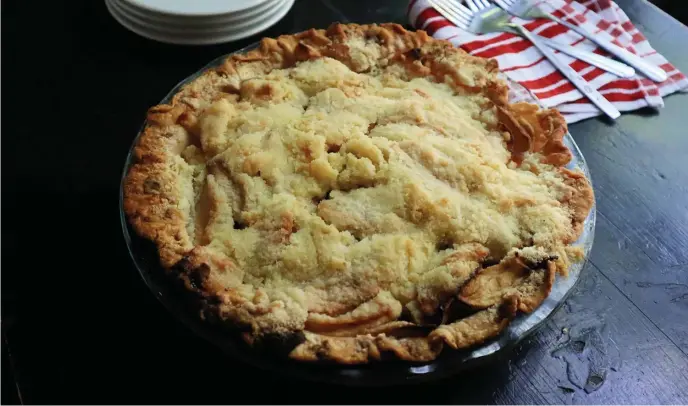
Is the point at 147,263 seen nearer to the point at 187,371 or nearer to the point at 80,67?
the point at 187,371

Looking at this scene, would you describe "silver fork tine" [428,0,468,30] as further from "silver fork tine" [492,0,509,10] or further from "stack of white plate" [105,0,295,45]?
"stack of white plate" [105,0,295,45]

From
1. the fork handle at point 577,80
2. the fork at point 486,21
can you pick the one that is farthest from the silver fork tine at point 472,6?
the fork handle at point 577,80

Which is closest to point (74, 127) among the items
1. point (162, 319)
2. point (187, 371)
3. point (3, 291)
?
point (3, 291)

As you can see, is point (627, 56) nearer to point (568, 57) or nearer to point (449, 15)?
point (568, 57)

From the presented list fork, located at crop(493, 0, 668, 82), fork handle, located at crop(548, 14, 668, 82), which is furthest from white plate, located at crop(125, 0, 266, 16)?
fork handle, located at crop(548, 14, 668, 82)

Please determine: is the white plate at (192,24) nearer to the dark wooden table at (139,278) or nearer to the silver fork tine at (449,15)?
the dark wooden table at (139,278)

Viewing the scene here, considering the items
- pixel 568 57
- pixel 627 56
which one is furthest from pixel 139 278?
pixel 627 56
